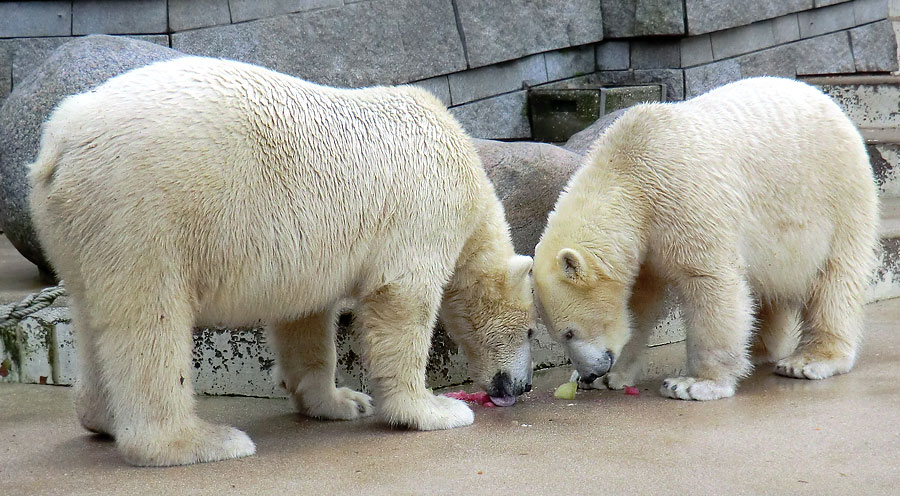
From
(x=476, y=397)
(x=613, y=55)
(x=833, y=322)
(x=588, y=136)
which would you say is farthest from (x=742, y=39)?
(x=476, y=397)

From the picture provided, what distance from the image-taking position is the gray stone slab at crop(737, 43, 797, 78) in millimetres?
8367

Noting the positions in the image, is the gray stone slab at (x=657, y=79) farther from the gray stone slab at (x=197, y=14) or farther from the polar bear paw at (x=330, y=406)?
the polar bear paw at (x=330, y=406)

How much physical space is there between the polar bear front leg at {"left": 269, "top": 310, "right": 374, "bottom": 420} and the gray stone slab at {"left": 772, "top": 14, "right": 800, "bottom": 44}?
586cm

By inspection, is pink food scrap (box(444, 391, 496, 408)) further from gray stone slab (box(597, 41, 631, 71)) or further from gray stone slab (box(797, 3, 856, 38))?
gray stone slab (box(797, 3, 856, 38))

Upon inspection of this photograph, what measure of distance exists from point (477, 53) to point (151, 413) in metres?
4.80

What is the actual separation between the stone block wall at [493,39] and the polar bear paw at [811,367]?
3.64 metres

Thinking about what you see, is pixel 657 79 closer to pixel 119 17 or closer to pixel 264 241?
pixel 119 17

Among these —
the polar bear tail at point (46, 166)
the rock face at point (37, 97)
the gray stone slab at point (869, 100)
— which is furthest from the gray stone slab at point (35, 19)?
the gray stone slab at point (869, 100)

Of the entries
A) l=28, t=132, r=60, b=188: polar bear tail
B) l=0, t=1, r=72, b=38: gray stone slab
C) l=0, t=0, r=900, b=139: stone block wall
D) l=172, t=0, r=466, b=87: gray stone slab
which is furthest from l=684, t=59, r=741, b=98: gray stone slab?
l=28, t=132, r=60, b=188: polar bear tail

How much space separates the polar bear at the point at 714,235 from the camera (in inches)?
164

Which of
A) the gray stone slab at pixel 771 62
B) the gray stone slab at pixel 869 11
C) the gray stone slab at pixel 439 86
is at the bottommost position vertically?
the gray stone slab at pixel 439 86

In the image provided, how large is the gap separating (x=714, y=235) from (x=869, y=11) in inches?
238

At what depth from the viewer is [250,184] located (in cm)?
339

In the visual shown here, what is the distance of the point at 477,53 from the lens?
7.54 m
